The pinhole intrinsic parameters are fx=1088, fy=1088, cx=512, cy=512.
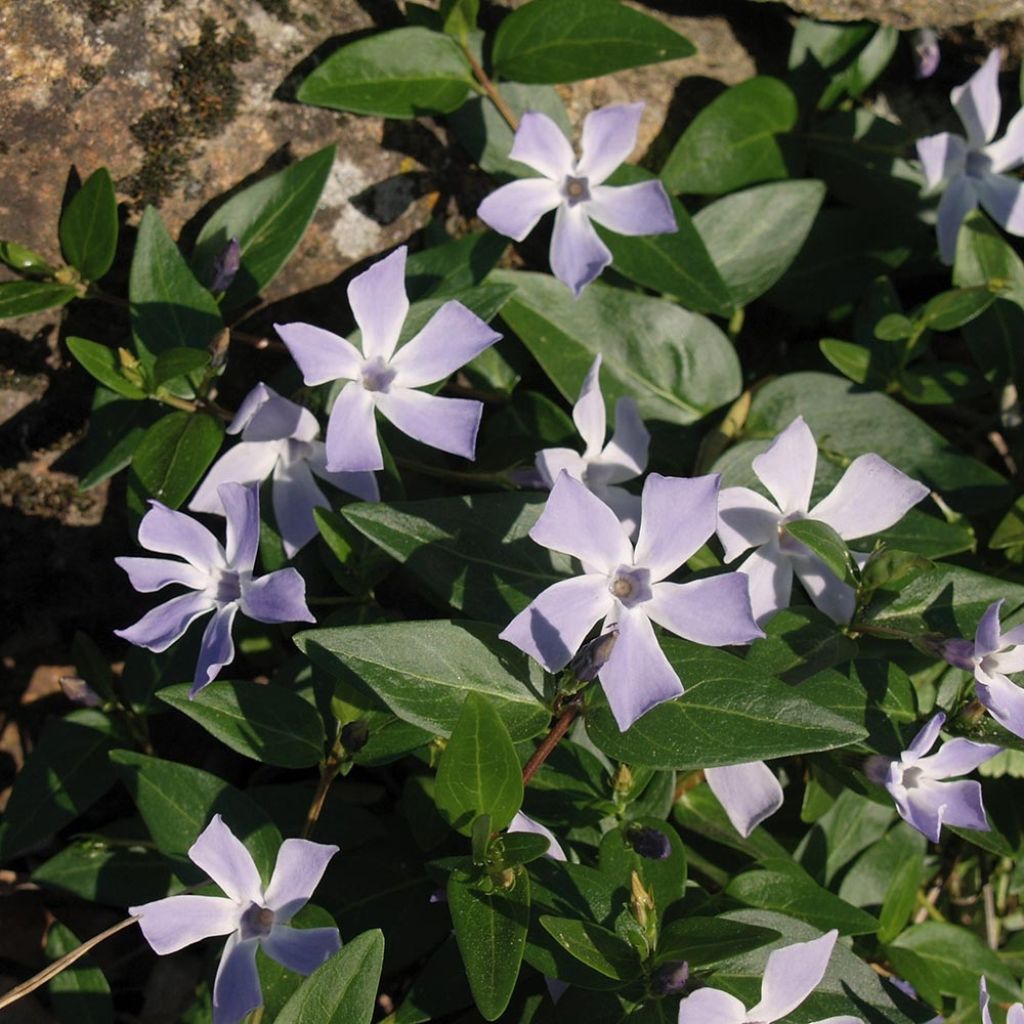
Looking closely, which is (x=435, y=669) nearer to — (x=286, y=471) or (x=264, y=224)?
(x=286, y=471)

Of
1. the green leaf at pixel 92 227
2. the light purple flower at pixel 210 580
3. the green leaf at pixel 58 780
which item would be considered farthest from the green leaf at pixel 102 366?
the green leaf at pixel 58 780

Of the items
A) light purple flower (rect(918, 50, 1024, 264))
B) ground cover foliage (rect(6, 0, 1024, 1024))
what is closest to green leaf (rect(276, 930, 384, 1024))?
ground cover foliage (rect(6, 0, 1024, 1024))

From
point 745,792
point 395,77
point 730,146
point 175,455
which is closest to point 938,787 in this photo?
point 745,792

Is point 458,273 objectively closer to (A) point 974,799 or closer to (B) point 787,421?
(B) point 787,421

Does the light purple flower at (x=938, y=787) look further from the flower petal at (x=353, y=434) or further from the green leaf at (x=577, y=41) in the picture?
the green leaf at (x=577, y=41)

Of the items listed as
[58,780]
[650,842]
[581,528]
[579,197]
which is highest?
[579,197]

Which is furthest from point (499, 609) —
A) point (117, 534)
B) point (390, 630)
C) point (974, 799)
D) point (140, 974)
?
point (140, 974)

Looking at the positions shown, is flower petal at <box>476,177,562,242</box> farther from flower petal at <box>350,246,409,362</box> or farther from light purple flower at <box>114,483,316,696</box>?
light purple flower at <box>114,483,316,696</box>

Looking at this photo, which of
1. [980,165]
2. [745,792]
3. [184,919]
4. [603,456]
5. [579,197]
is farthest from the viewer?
[980,165]
